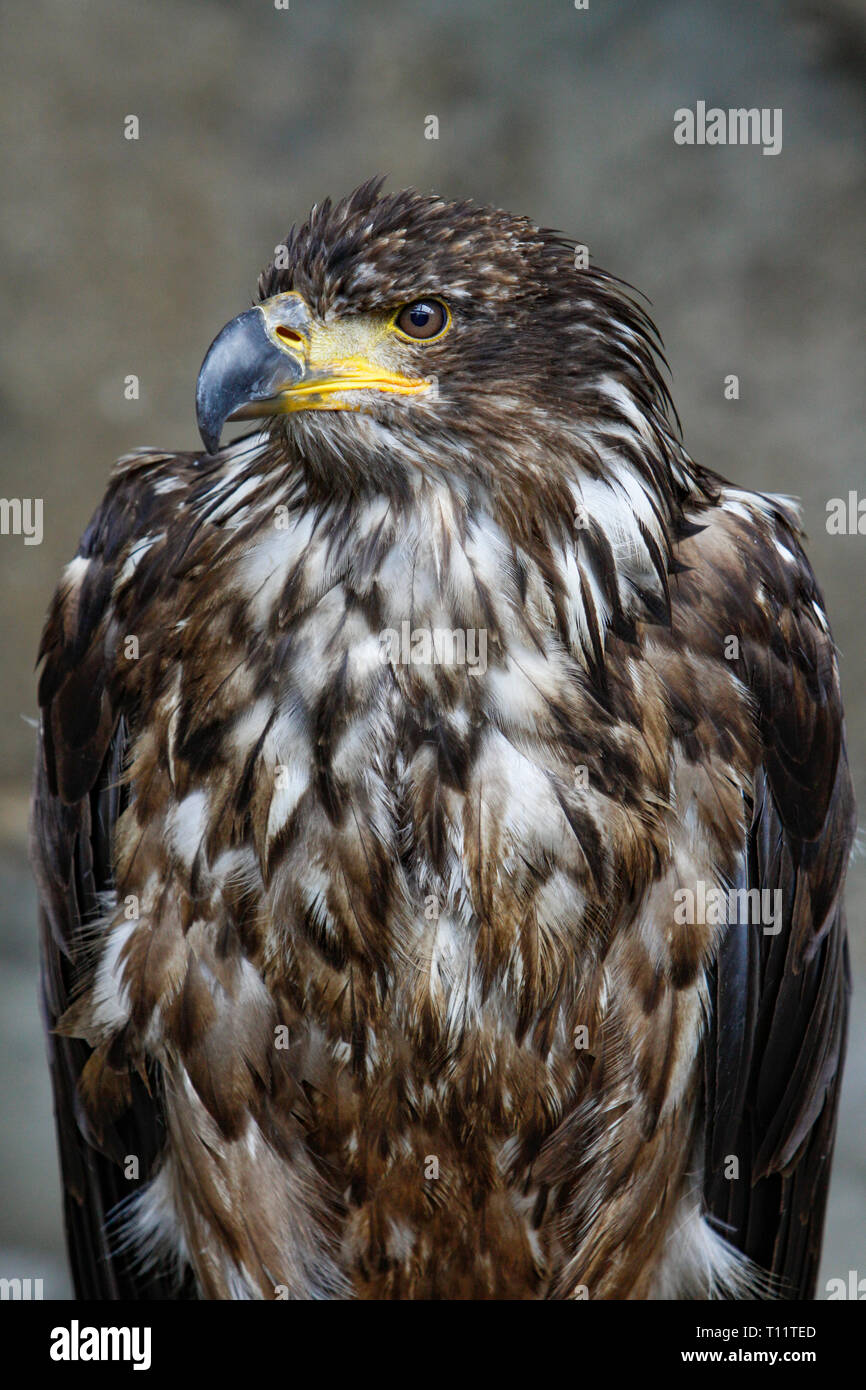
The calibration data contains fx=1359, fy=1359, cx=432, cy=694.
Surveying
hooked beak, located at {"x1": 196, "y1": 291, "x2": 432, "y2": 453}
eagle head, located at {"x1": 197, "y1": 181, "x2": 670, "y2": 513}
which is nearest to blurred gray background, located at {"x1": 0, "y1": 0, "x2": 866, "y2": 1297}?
eagle head, located at {"x1": 197, "y1": 181, "x2": 670, "y2": 513}

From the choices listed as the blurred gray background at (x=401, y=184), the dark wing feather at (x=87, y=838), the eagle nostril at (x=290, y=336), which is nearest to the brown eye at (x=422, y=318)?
the eagle nostril at (x=290, y=336)

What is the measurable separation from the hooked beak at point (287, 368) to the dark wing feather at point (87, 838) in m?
0.43

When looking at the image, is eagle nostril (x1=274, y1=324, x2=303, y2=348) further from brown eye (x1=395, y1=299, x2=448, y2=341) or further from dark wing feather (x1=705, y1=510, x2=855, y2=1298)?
dark wing feather (x1=705, y1=510, x2=855, y2=1298)

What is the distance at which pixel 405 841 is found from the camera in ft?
5.97

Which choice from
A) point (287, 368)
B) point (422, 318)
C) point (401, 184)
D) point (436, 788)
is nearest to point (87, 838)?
A: point (436, 788)

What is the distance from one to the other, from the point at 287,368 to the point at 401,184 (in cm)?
264

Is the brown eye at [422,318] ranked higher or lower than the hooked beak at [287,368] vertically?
higher

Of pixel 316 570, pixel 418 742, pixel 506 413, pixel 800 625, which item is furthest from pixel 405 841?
pixel 800 625

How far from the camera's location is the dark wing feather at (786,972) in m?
2.04

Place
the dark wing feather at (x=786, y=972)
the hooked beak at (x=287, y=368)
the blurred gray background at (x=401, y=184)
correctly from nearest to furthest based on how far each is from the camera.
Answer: the hooked beak at (x=287, y=368)
the dark wing feather at (x=786, y=972)
the blurred gray background at (x=401, y=184)

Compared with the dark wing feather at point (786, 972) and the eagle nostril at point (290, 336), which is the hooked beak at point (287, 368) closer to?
the eagle nostril at point (290, 336)

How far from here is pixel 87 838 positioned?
7.06 ft

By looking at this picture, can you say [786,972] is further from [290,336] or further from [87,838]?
[290,336]

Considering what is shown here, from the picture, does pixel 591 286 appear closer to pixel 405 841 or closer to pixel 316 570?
pixel 316 570
